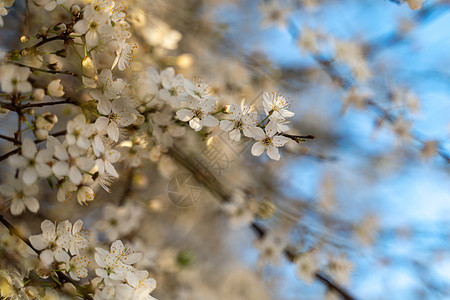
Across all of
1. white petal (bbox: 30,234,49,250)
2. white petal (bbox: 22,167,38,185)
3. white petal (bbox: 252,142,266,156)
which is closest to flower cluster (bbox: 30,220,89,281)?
white petal (bbox: 30,234,49,250)

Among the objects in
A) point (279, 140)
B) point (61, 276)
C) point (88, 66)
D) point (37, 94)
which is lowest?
point (61, 276)

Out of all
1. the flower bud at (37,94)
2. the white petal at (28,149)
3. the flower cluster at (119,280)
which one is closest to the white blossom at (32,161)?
the white petal at (28,149)

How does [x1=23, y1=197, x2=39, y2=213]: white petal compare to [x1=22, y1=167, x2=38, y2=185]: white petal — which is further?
[x1=23, y1=197, x2=39, y2=213]: white petal

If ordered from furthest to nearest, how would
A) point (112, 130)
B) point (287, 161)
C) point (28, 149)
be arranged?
point (287, 161), point (112, 130), point (28, 149)

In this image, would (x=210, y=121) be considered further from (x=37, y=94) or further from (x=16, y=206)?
(x=16, y=206)

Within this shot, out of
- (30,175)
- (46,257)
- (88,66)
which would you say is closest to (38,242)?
(46,257)

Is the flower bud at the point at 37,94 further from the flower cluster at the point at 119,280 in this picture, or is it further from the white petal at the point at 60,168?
the flower cluster at the point at 119,280

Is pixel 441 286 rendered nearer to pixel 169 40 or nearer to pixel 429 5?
pixel 429 5

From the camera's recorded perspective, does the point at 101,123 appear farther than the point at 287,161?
No

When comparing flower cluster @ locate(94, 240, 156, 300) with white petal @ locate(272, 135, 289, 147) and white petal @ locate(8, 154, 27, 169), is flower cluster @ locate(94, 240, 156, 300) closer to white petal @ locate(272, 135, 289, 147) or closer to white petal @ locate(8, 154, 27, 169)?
white petal @ locate(8, 154, 27, 169)
